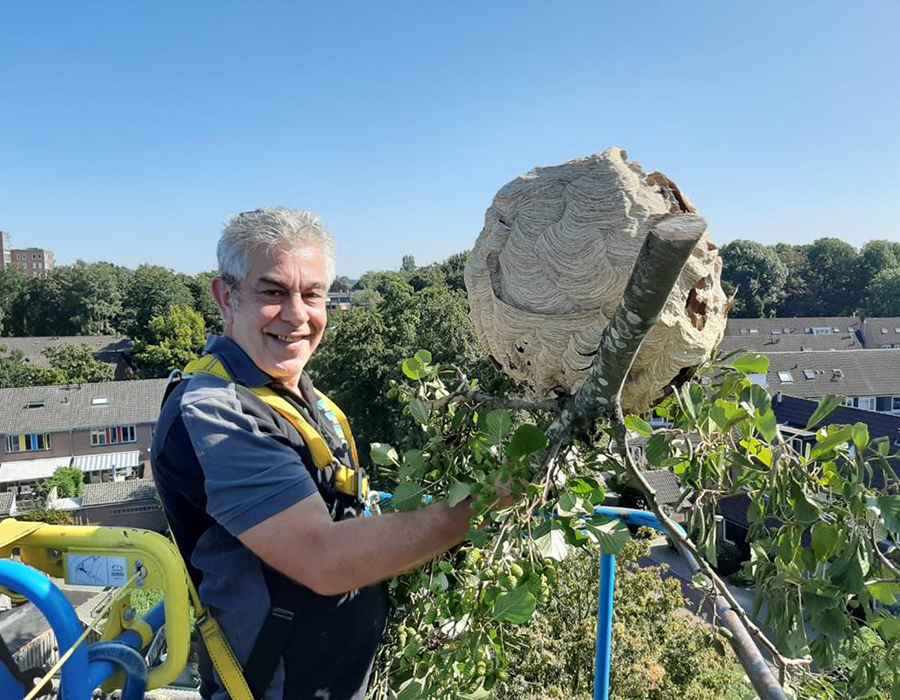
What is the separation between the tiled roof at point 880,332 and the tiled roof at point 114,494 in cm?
5151

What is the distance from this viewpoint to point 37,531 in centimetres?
207

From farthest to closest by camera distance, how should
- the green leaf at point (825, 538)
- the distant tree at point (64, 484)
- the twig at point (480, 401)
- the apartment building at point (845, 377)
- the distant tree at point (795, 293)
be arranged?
the distant tree at point (795, 293) → the apartment building at point (845, 377) → the distant tree at point (64, 484) → the twig at point (480, 401) → the green leaf at point (825, 538)

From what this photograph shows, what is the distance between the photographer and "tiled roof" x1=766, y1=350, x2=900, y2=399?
30734mm

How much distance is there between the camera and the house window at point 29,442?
29203 millimetres

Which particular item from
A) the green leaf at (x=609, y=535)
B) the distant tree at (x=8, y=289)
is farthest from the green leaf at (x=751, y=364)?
the distant tree at (x=8, y=289)

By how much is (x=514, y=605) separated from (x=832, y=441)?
917mm

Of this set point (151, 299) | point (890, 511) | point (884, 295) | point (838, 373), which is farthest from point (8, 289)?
point (884, 295)

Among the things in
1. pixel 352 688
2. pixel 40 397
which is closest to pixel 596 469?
Answer: pixel 352 688

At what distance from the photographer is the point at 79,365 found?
41.2 meters

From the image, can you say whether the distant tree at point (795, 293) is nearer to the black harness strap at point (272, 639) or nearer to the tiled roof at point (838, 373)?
the tiled roof at point (838, 373)

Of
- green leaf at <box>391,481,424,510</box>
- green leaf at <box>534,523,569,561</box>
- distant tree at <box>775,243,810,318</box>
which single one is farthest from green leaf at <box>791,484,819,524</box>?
distant tree at <box>775,243,810,318</box>

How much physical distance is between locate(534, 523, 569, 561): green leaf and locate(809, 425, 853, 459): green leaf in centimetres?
72

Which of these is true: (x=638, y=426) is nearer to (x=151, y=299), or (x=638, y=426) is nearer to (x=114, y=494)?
(x=114, y=494)

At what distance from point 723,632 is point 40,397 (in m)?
36.7
